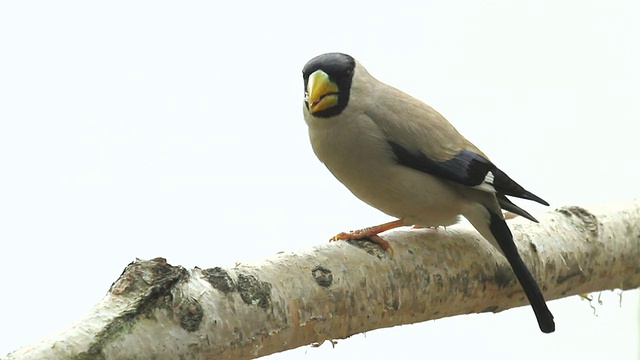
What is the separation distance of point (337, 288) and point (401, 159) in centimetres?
37

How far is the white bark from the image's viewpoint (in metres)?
1.41

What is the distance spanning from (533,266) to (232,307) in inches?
32.1

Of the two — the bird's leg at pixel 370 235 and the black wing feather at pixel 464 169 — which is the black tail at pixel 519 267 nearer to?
the black wing feather at pixel 464 169

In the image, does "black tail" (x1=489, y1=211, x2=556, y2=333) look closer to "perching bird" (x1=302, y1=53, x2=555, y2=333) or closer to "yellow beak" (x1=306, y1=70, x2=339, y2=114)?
"perching bird" (x1=302, y1=53, x2=555, y2=333)

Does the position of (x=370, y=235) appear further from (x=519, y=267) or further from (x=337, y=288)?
(x=519, y=267)

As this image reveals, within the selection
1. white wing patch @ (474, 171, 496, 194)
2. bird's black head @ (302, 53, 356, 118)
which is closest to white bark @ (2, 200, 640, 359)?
white wing patch @ (474, 171, 496, 194)

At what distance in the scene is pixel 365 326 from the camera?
1766 mm

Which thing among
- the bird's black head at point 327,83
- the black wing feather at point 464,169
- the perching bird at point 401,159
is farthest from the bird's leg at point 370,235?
the bird's black head at point 327,83

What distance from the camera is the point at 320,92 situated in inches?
75.0

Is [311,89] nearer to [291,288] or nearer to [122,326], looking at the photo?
[291,288]

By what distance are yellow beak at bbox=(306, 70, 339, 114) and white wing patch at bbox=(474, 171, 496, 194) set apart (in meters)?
0.36

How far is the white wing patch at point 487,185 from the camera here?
76.7 inches

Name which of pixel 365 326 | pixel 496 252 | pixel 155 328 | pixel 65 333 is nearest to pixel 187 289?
pixel 155 328

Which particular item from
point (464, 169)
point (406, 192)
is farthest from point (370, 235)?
point (464, 169)
